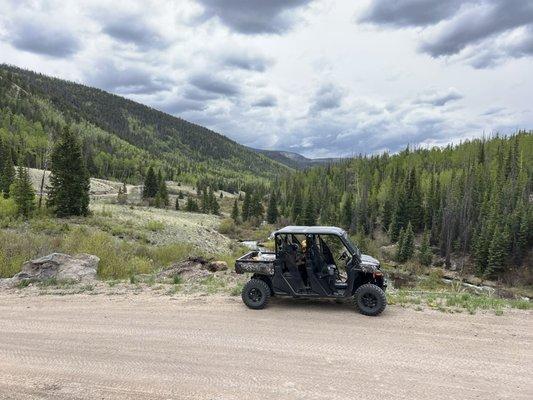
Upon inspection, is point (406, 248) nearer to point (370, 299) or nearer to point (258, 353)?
point (370, 299)

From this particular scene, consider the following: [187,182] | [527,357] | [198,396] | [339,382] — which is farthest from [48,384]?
[187,182]

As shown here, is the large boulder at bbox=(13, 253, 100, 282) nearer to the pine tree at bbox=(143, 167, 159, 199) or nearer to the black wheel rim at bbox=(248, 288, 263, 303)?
the black wheel rim at bbox=(248, 288, 263, 303)

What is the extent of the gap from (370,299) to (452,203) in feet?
244

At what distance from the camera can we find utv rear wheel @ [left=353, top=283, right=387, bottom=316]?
1005 cm

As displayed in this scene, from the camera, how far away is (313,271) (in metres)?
10.6

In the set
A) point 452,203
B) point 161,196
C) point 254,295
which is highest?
point 452,203

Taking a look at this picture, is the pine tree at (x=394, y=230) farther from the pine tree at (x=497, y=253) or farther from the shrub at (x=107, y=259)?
the shrub at (x=107, y=259)

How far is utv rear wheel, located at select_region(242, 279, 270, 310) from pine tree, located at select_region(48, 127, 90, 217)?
110 ft

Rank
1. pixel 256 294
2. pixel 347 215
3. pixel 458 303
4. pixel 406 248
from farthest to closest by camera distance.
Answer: pixel 347 215 < pixel 406 248 < pixel 458 303 < pixel 256 294

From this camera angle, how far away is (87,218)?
38.1 meters

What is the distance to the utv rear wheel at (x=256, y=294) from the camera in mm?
10750

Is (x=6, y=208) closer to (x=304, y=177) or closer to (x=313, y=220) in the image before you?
(x=313, y=220)

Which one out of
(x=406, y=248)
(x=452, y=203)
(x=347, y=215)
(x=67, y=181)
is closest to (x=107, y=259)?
(x=67, y=181)

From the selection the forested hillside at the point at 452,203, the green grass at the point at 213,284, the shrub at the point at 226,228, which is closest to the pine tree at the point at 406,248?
the forested hillside at the point at 452,203
